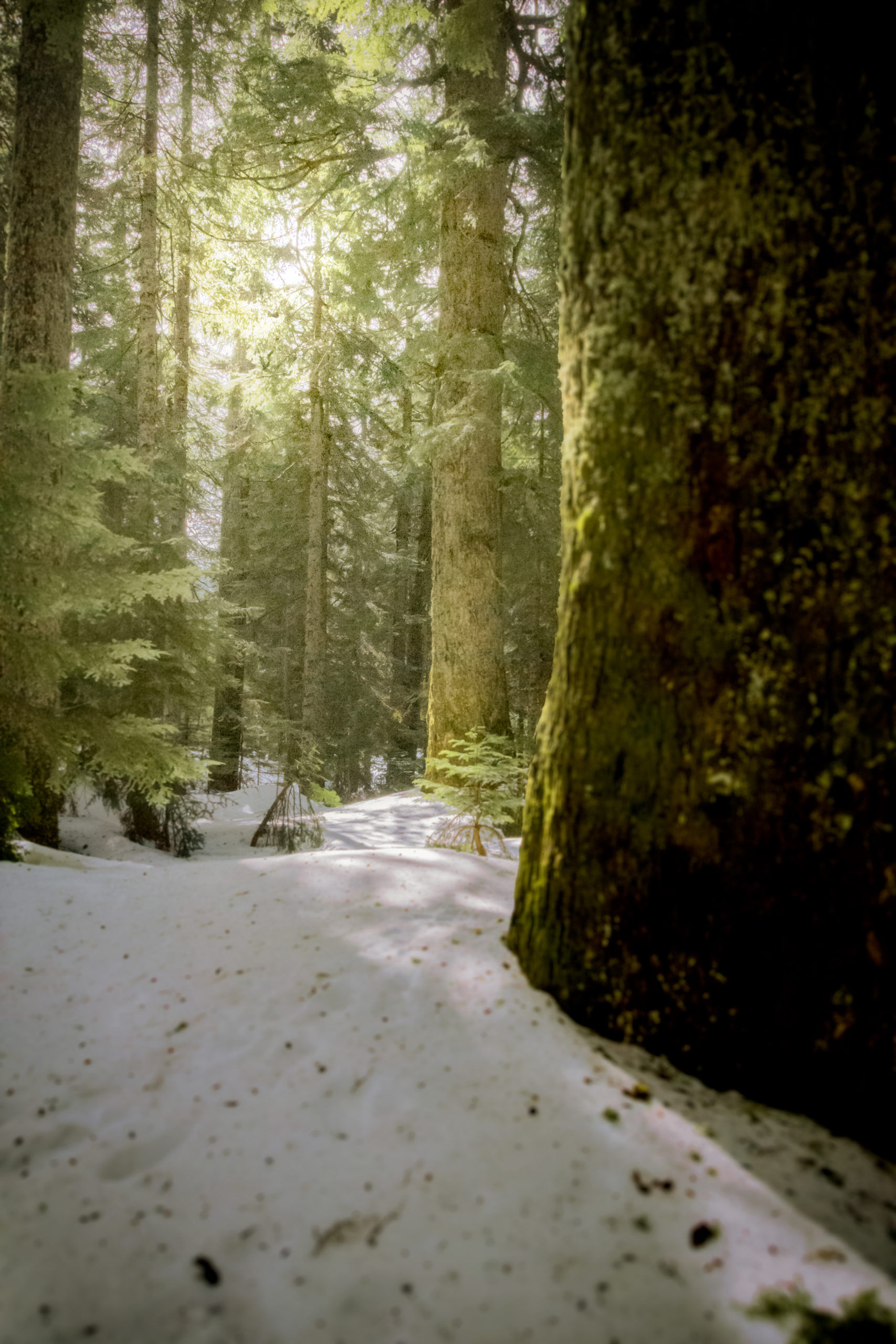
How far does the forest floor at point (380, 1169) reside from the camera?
1.17 metres

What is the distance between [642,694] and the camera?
6.07 ft

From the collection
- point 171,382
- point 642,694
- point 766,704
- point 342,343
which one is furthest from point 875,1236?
point 171,382

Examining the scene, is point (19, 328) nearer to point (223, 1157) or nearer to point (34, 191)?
point (34, 191)

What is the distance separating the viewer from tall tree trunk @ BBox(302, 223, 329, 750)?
12422 mm

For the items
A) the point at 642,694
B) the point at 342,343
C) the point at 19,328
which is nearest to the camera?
the point at 642,694

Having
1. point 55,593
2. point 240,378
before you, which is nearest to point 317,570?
point 240,378

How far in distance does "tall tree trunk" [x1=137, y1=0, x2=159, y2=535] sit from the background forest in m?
0.04

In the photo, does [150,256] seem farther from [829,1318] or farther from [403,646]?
[403,646]

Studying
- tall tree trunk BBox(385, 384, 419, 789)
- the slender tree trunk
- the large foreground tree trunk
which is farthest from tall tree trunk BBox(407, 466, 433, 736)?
the large foreground tree trunk

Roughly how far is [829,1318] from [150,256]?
38.9ft

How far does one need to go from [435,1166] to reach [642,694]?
4.26ft

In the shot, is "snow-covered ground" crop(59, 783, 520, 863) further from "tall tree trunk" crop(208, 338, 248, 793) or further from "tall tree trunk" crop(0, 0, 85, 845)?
"tall tree trunk" crop(208, 338, 248, 793)

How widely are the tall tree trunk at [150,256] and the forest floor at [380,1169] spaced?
8565mm

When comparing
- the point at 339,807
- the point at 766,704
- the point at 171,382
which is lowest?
the point at 339,807
